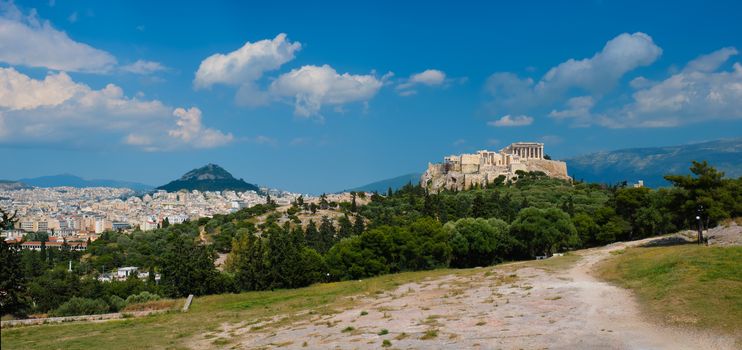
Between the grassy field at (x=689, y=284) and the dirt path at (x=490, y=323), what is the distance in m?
0.93

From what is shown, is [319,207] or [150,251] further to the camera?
[319,207]

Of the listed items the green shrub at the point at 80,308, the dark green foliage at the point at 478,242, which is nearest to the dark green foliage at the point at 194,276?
the green shrub at the point at 80,308

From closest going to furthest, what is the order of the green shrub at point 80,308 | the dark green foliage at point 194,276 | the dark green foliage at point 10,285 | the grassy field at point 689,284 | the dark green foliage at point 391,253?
the grassy field at point 689,284 → the dark green foliage at point 10,285 → the green shrub at point 80,308 → the dark green foliage at point 194,276 → the dark green foliage at point 391,253

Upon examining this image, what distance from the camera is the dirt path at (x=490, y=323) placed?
17062mm

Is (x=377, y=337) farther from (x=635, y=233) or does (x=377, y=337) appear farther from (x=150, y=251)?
(x=150, y=251)

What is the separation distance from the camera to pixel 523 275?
33406mm

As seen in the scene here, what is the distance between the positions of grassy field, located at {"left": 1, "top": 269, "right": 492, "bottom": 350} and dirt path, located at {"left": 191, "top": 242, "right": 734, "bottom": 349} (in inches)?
73.9

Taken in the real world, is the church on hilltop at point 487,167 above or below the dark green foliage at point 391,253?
above

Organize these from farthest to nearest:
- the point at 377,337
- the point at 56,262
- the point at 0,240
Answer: the point at 56,262 → the point at 0,240 → the point at 377,337

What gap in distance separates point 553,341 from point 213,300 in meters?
29.3

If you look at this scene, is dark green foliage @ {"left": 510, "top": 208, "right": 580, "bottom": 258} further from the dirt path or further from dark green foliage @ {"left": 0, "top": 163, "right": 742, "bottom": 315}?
the dirt path

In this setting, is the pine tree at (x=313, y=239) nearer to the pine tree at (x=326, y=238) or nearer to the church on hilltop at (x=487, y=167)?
the pine tree at (x=326, y=238)

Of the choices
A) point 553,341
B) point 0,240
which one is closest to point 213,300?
point 0,240

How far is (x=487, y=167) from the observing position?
156m
